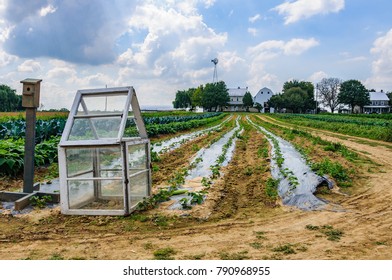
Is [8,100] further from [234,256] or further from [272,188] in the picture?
[234,256]

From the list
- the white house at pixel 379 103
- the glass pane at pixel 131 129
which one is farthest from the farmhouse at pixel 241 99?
the glass pane at pixel 131 129

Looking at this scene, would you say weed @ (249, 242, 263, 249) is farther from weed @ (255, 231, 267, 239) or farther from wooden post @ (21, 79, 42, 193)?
wooden post @ (21, 79, 42, 193)

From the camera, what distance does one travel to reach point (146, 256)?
13.7 ft

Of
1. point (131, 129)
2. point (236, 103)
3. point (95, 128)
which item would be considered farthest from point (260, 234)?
point (236, 103)

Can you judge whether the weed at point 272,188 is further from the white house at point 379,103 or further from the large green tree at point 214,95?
the white house at point 379,103

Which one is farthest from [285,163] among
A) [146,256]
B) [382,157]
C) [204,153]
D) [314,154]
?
[146,256]

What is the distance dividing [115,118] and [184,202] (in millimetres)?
2063

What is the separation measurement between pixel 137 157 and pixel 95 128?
3.26 feet

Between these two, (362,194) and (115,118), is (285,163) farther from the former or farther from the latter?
(115,118)

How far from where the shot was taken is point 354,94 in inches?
3615

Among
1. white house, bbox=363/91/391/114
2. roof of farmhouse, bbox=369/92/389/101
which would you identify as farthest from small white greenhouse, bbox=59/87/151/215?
roof of farmhouse, bbox=369/92/389/101

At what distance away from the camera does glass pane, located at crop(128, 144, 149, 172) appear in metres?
6.01

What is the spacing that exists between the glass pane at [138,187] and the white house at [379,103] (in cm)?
11163

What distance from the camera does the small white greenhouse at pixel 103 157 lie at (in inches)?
225
